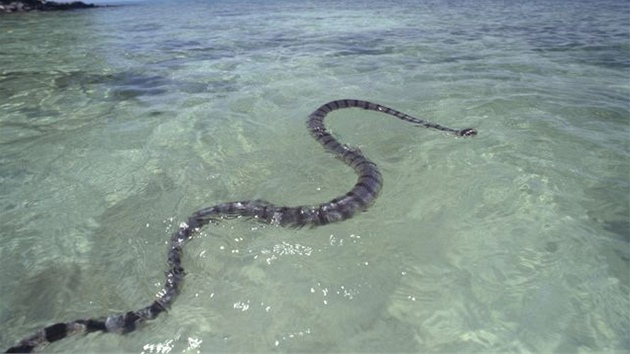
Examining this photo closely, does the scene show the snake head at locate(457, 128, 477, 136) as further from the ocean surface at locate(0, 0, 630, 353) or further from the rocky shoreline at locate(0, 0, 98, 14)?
the rocky shoreline at locate(0, 0, 98, 14)

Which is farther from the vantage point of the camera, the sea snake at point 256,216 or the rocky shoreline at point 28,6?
the rocky shoreline at point 28,6

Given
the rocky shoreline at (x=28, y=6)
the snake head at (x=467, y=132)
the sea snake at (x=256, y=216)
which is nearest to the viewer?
the sea snake at (x=256, y=216)

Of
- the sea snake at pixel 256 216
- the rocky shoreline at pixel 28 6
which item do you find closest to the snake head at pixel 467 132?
the sea snake at pixel 256 216

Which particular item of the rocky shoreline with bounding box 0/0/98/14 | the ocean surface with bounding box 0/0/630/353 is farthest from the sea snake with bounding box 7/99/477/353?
the rocky shoreline with bounding box 0/0/98/14

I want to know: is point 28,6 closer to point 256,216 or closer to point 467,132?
point 256,216

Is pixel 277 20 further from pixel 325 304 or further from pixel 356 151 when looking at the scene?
pixel 325 304

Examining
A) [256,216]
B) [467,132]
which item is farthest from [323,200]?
[467,132]

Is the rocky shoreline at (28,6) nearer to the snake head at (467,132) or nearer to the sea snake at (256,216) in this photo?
the sea snake at (256,216)
